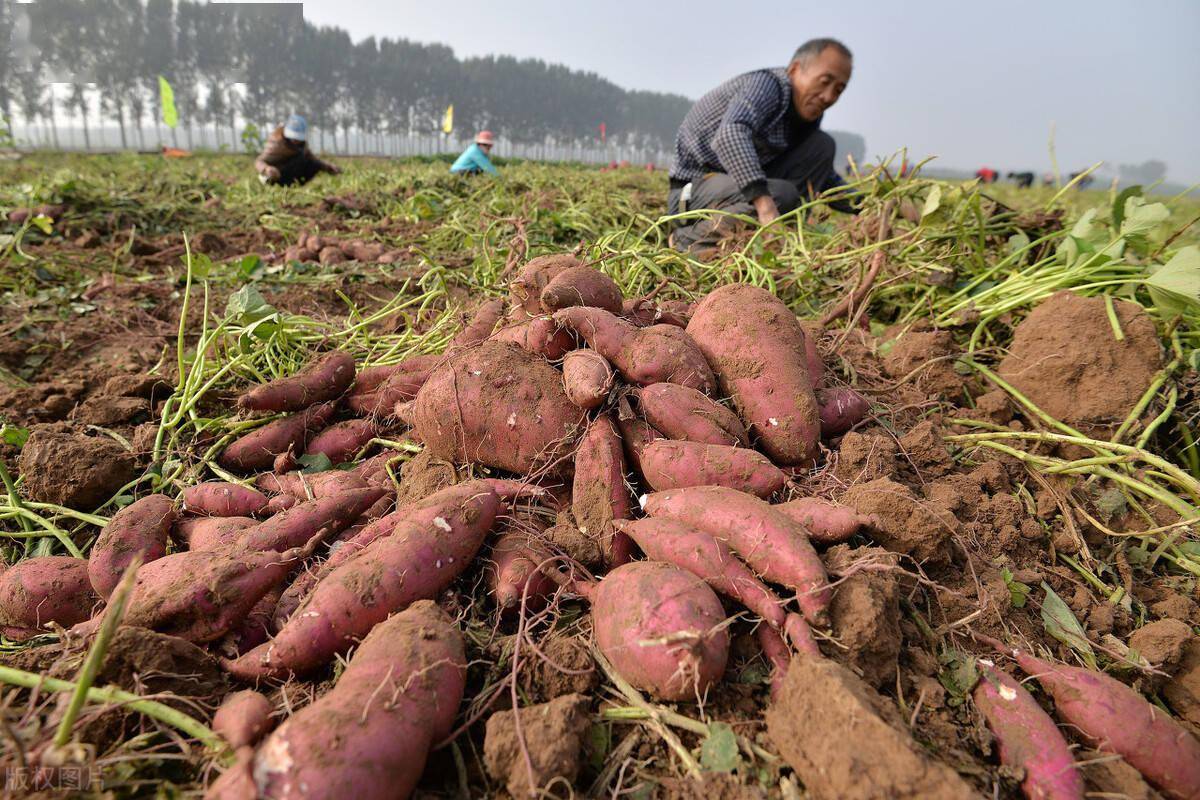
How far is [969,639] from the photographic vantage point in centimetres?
114

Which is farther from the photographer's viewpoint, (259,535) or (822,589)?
(259,535)

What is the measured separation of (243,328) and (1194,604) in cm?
308

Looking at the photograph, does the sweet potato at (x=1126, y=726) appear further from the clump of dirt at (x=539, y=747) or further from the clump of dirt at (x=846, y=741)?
the clump of dirt at (x=539, y=747)

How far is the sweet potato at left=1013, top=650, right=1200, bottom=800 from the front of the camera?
94 centimetres

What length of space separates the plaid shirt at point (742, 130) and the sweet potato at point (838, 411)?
2.33 meters

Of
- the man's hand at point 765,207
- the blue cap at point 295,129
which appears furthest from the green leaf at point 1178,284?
the blue cap at point 295,129

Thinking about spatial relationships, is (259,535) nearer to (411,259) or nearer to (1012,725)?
(1012,725)

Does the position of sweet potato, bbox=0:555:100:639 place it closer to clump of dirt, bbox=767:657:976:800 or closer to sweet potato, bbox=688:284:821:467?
clump of dirt, bbox=767:657:976:800

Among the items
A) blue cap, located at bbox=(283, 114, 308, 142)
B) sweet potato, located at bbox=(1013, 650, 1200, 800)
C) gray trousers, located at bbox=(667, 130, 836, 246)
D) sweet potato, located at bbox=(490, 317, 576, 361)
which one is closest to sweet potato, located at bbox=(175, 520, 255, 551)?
sweet potato, located at bbox=(490, 317, 576, 361)

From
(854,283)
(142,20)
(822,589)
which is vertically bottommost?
(822,589)

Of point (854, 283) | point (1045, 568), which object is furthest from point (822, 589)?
point (854, 283)

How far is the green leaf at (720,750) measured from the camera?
91 centimetres

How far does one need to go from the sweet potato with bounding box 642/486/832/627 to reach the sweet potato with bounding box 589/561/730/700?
13 cm

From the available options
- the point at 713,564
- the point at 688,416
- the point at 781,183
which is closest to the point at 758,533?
the point at 713,564
